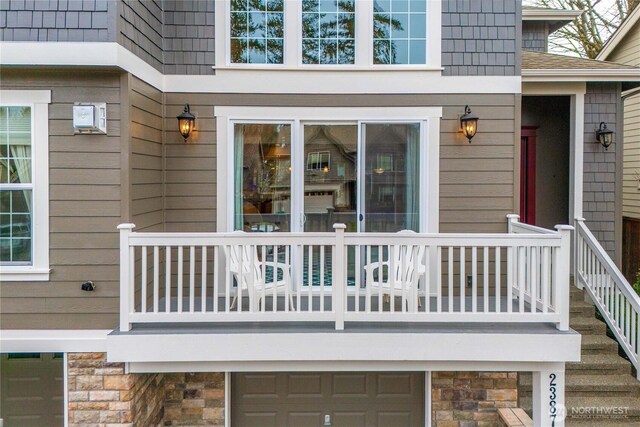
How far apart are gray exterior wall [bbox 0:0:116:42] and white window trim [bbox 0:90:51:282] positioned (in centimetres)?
48

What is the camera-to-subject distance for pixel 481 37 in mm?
5395

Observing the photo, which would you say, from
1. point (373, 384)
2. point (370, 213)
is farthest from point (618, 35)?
point (373, 384)

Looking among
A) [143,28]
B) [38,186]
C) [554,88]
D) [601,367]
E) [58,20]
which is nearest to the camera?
[58,20]

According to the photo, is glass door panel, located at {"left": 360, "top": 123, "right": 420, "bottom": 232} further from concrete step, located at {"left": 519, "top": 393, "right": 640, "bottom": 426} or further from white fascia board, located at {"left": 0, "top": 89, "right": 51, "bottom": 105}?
white fascia board, located at {"left": 0, "top": 89, "right": 51, "bottom": 105}

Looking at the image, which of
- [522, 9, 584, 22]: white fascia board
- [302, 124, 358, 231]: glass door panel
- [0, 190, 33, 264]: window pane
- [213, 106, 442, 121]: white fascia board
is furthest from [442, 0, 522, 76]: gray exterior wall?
[0, 190, 33, 264]: window pane

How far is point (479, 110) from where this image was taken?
546 cm

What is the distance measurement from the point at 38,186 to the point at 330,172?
2.83 m

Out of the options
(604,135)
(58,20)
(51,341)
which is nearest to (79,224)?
(51,341)

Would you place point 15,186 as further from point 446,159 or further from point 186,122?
point 446,159

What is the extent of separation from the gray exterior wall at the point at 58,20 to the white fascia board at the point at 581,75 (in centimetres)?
468

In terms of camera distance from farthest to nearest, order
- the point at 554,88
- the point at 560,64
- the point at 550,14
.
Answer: the point at 550,14
the point at 560,64
the point at 554,88

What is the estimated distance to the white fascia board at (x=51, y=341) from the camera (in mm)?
4254

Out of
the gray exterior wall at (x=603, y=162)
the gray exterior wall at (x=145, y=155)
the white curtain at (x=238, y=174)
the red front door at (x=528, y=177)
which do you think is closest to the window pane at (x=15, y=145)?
the gray exterior wall at (x=145, y=155)

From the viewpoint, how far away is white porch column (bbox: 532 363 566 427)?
427 cm
